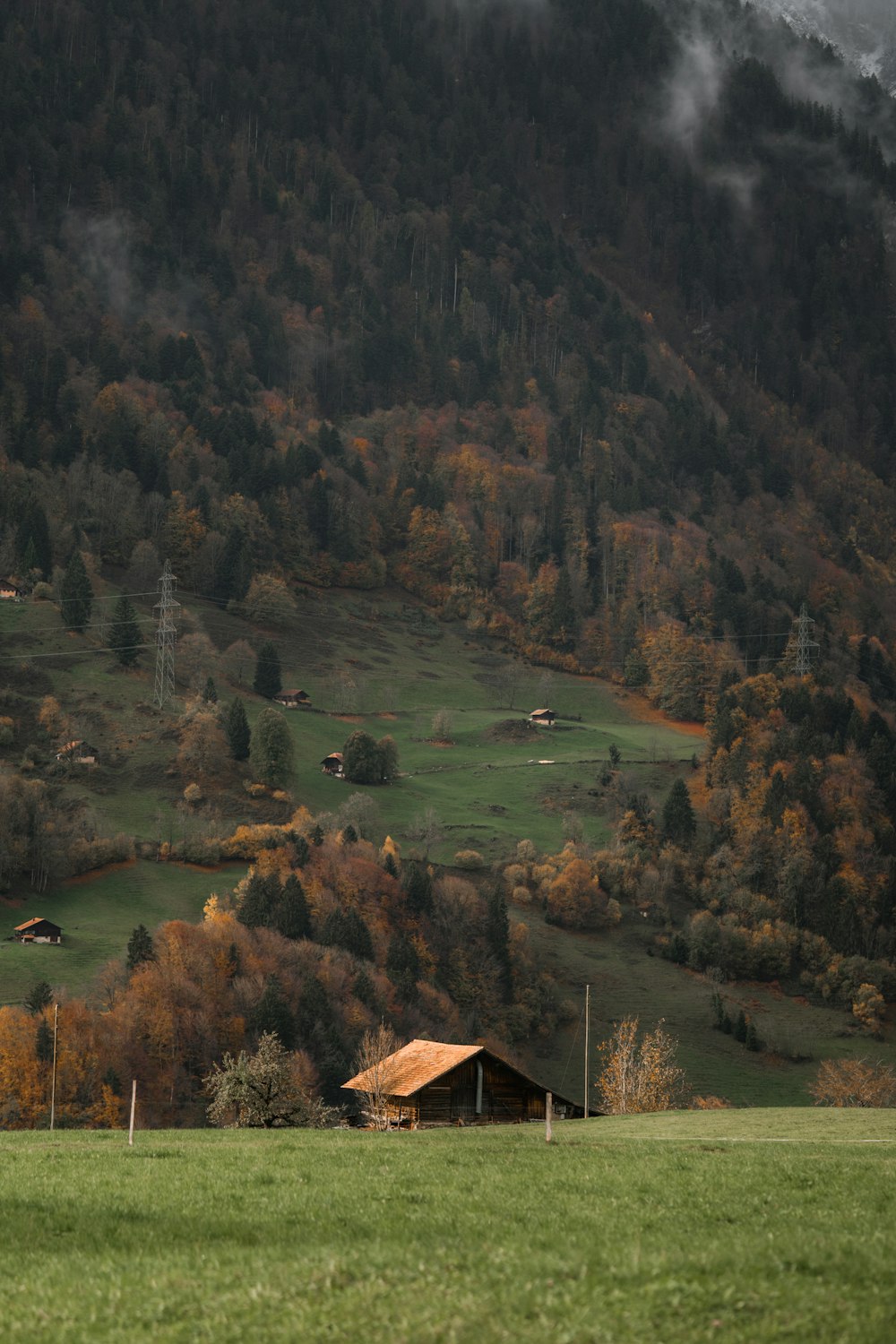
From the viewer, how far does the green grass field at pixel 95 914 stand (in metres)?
125

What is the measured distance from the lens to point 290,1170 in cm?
3241

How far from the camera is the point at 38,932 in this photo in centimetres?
13575

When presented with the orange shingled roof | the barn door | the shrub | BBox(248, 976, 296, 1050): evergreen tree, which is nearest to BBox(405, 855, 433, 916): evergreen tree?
BBox(248, 976, 296, 1050): evergreen tree

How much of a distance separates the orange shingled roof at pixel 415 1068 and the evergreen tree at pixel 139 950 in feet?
165

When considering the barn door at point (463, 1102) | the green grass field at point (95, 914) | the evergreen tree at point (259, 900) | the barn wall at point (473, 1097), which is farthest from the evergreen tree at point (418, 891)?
the barn door at point (463, 1102)

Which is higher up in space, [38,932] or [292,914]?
[292,914]

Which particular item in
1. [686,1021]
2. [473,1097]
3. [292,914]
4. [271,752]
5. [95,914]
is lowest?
[271,752]

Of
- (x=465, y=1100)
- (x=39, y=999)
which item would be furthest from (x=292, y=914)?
(x=465, y=1100)

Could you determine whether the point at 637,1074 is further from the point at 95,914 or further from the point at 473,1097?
the point at 95,914

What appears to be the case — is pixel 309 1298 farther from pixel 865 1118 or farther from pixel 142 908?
pixel 142 908

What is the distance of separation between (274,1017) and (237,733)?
72.5m

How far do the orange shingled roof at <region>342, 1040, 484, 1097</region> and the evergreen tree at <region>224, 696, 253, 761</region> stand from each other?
114379 millimetres

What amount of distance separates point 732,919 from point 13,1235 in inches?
6577

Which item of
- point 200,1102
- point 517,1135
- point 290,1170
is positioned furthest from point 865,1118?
point 200,1102
